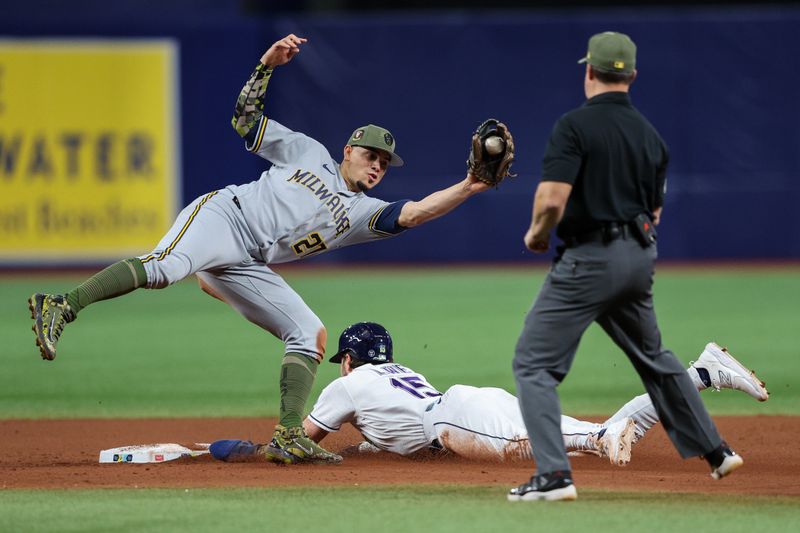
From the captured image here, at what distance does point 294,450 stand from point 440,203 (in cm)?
150

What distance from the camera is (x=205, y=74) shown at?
759 inches

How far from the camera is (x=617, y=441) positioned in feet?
21.3

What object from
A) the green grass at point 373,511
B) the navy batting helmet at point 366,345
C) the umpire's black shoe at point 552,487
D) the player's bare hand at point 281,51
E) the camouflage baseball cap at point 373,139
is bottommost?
the green grass at point 373,511

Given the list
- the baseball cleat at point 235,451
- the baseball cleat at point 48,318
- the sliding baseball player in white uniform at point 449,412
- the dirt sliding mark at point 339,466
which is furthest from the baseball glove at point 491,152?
the baseball cleat at point 48,318

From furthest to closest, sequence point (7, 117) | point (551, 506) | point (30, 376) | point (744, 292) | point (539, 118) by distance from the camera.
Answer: point (539, 118) → point (7, 117) → point (744, 292) → point (30, 376) → point (551, 506)

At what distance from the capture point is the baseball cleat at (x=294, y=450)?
6.79 m

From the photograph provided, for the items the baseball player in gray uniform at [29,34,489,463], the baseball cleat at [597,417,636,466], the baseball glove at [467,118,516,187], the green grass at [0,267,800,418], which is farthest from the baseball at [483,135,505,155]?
the green grass at [0,267,800,418]

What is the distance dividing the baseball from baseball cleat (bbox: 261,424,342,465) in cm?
183

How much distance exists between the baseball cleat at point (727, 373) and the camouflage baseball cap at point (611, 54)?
2070 mm

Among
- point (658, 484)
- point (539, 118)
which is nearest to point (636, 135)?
point (658, 484)

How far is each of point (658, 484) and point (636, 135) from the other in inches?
67.0

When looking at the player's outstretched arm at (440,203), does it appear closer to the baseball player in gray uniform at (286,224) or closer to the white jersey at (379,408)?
the baseball player in gray uniform at (286,224)

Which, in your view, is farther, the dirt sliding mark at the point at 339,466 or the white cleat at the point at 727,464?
the dirt sliding mark at the point at 339,466

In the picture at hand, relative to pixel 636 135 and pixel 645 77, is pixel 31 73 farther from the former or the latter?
pixel 636 135
